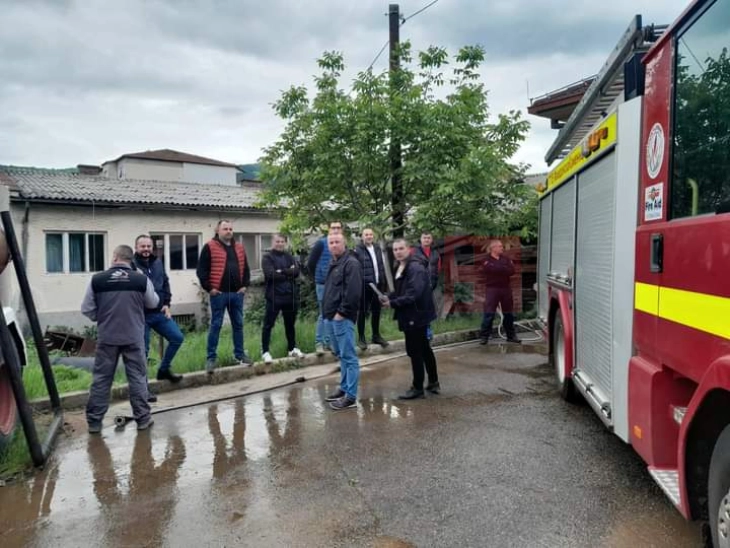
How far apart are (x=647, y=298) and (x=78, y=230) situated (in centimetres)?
1529

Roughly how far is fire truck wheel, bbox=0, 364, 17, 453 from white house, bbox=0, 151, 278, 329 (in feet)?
33.2

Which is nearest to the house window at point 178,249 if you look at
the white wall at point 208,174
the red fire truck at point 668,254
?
the red fire truck at point 668,254

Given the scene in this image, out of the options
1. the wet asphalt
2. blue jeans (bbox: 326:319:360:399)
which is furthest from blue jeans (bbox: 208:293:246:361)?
blue jeans (bbox: 326:319:360:399)

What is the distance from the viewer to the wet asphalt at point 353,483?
324cm

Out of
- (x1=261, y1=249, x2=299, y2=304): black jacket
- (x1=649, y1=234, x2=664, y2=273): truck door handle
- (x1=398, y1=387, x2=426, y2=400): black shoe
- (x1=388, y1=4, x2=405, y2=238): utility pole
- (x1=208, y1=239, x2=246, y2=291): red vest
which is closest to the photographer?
(x1=649, y1=234, x2=664, y2=273): truck door handle

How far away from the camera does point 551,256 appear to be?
6.52 metres

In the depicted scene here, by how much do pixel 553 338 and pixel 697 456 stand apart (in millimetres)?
3825

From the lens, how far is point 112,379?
5176 mm

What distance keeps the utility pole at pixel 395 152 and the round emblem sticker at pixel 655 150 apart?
22.5 ft

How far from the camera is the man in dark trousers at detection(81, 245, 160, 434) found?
5.05m

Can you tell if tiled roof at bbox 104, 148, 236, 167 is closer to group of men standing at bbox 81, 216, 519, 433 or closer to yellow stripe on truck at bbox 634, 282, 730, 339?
group of men standing at bbox 81, 216, 519, 433

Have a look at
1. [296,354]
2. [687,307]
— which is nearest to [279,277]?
[296,354]

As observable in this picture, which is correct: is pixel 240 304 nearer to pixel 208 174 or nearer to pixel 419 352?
pixel 419 352

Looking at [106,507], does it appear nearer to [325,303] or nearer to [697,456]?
[325,303]
